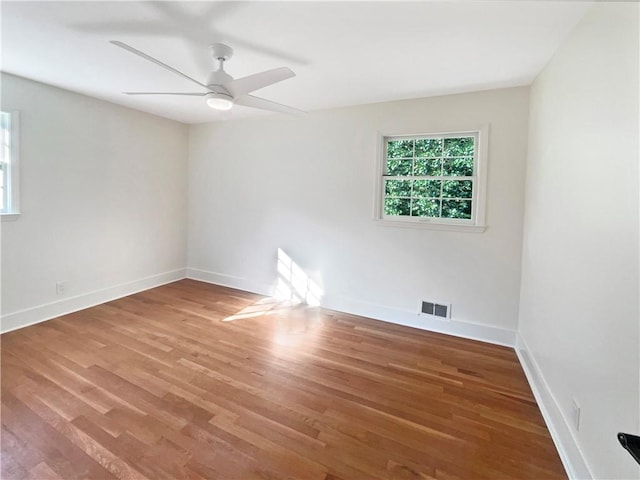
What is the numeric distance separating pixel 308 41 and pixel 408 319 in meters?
2.80

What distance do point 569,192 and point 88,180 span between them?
4542mm

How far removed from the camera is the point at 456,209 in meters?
3.16

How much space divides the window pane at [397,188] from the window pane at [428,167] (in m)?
0.16

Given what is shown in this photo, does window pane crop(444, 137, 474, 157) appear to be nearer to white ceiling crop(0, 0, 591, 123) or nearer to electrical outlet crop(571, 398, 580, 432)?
white ceiling crop(0, 0, 591, 123)

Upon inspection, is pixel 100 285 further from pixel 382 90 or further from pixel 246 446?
pixel 382 90

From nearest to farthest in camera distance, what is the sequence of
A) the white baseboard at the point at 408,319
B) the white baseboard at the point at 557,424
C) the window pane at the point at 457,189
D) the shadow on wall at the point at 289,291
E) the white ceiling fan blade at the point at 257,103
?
the white baseboard at the point at 557,424
the white ceiling fan blade at the point at 257,103
the white baseboard at the point at 408,319
the window pane at the point at 457,189
the shadow on wall at the point at 289,291

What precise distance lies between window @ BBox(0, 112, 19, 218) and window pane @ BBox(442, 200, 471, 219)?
14.0 feet

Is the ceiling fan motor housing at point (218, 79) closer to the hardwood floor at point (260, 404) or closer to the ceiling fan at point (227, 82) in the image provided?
the ceiling fan at point (227, 82)

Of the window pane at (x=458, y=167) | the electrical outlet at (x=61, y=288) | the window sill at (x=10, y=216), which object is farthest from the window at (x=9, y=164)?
the window pane at (x=458, y=167)

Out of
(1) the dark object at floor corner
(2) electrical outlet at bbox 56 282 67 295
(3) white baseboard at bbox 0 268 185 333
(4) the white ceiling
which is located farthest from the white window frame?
(2) electrical outlet at bbox 56 282 67 295

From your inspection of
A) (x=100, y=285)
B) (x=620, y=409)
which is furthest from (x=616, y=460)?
(x=100, y=285)

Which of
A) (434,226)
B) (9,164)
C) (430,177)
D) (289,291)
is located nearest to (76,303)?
(9,164)

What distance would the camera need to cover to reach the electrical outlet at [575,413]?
5.11ft

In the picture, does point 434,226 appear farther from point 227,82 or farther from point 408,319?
point 227,82
